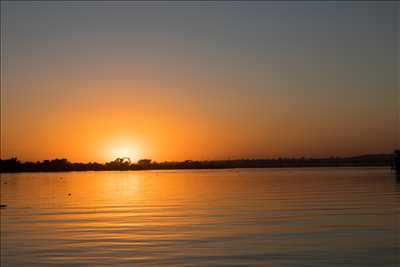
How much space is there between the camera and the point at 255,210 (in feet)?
119

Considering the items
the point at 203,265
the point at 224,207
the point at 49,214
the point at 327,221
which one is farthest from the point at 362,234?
the point at 49,214

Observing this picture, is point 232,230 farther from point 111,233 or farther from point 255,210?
point 255,210

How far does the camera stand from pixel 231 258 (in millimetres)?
19219

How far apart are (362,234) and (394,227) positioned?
3.02 metres

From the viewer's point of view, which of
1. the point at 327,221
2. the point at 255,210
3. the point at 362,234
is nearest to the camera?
the point at 362,234

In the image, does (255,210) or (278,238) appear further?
(255,210)

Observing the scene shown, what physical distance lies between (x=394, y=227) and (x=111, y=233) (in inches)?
A: 553

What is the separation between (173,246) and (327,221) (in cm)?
1070

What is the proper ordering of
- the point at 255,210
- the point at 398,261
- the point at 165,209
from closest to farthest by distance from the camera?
1. the point at 398,261
2. the point at 255,210
3. the point at 165,209

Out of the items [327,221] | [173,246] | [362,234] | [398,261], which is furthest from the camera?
[327,221]

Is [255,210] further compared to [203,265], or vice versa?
[255,210]

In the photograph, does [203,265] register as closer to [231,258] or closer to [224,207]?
Answer: [231,258]

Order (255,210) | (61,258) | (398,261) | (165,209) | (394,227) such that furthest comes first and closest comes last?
(165,209) → (255,210) → (394,227) → (61,258) → (398,261)

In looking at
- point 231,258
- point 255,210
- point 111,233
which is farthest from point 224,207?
point 231,258
